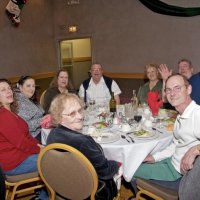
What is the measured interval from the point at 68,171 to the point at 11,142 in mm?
846

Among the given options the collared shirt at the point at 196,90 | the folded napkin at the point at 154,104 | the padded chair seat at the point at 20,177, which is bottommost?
the padded chair seat at the point at 20,177

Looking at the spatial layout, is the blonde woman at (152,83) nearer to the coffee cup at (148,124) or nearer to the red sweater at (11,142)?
the coffee cup at (148,124)

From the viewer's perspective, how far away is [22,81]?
3.11 metres

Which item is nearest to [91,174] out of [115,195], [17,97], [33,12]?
[115,195]

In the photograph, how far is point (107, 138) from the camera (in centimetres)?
207

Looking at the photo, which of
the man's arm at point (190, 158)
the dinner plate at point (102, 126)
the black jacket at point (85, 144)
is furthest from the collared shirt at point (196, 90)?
the black jacket at point (85, 144)

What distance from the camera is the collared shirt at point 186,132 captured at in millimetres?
1758

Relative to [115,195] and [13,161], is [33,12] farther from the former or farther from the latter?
[115,195]

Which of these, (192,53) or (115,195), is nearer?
(115,195)

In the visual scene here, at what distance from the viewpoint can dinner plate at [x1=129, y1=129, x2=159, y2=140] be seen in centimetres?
206

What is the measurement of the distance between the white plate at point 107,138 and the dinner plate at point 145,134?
0.15 m

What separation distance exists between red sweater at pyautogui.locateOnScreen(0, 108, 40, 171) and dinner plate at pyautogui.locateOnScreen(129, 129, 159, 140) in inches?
36.4

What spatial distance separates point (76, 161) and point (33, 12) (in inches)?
223

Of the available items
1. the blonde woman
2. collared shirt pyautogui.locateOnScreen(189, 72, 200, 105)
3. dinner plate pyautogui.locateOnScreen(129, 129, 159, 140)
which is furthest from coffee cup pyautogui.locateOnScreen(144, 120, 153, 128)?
the blonde woman
